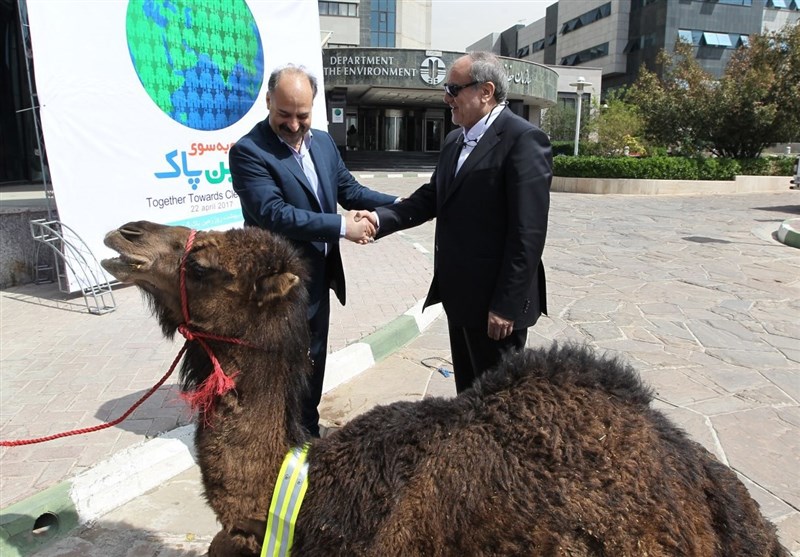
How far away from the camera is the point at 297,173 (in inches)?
126

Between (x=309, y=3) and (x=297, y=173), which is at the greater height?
(x=309, y=3)

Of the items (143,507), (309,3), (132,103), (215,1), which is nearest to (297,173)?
(143,507)

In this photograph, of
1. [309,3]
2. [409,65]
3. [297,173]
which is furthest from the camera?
[409,65]

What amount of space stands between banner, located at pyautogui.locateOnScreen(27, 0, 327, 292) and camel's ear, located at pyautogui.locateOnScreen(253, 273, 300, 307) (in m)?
5.66

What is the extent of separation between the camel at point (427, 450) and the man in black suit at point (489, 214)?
0.80 meters

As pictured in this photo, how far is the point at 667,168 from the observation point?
21828 millimetres

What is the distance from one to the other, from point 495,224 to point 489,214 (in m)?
0.06

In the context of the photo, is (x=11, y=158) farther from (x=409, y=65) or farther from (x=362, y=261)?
(x=409, y=65)

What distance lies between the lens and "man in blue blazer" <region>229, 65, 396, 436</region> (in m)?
2.97

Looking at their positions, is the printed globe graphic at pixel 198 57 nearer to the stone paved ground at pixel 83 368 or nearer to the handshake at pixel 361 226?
the stone paved ground at pixel 83 368

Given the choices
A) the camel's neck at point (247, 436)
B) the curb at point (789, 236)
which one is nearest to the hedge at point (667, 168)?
the curb at point (789, 236)

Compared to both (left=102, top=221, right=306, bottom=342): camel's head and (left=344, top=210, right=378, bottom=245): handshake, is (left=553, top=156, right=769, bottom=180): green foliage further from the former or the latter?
(left=102, top=221, right=306, bottom=342): camel's head

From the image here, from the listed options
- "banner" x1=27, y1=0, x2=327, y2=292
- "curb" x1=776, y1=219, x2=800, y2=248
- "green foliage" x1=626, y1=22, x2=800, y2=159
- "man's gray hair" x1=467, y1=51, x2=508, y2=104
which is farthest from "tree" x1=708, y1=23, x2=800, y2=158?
"man's gray hair" x1=467, y1=51, x2=508, y2=104

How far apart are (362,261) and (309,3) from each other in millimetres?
4275
